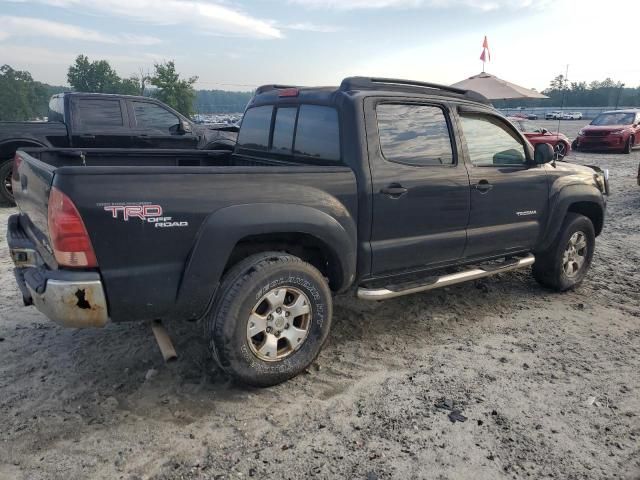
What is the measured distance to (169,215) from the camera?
265 cm

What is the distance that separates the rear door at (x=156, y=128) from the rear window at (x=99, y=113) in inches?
9.4

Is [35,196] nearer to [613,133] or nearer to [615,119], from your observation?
[613,133]

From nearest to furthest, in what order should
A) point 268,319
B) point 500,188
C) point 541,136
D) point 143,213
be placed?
point 143,213
point 268,319
point 500,188
point 541,136

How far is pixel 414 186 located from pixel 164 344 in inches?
78.2

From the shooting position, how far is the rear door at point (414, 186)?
3.45 m

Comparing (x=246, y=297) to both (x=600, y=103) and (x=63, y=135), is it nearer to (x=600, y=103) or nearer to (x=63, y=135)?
(x=63, y=135)

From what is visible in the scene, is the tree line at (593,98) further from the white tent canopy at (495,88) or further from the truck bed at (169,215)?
the truck bed at (169,215)

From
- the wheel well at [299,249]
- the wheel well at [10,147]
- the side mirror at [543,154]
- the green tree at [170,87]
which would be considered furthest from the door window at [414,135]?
the green tree at [170,87]

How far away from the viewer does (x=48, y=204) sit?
2.55m

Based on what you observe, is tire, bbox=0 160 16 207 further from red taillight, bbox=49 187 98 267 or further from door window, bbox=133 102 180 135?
red taillight, bbox=49 187 98 267

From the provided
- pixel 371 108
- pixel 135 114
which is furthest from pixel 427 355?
pixel 135 114

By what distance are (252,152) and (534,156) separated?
2.48m

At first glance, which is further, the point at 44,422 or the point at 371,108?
the point at 371,108

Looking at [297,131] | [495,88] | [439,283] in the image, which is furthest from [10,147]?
[495,88]
